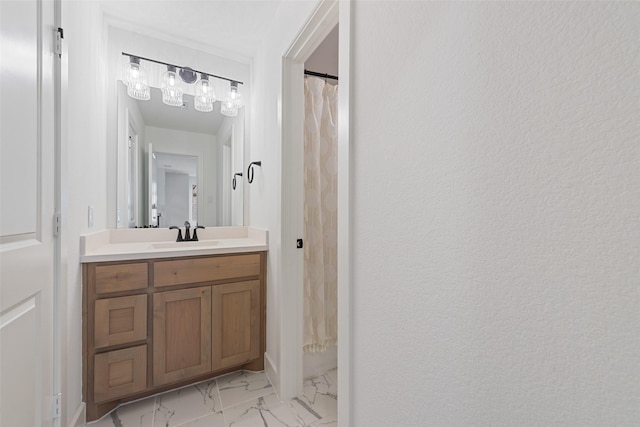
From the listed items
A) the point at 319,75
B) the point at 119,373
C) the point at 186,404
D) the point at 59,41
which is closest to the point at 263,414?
the point at 186,404

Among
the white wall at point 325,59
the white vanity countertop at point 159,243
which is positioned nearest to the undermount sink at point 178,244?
the white vanity countertop at point 159,243

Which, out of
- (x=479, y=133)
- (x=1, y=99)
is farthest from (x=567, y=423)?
(x=1, y=99)

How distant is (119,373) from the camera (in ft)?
4.57

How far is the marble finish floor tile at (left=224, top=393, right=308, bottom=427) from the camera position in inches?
53.9

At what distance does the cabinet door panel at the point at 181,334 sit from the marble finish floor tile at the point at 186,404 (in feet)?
0.42

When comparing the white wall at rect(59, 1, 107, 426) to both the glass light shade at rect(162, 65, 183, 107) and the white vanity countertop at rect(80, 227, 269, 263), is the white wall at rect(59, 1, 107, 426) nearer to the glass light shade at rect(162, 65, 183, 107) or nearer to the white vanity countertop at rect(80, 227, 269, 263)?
the white vanity countertop at rect(80, 227, 269, 263)

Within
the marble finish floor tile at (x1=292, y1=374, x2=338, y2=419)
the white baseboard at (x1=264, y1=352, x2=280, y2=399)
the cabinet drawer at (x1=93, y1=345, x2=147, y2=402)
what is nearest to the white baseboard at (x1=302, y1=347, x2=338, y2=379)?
the marble finish floor tile at (x1=292, y1=374, x2=338, y2=419)

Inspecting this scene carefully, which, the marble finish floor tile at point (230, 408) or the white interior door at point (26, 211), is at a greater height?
the white interior door at point (26, 211)

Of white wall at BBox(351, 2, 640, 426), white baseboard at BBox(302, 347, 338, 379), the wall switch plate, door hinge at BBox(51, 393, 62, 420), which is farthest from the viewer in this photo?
white baseboard at BBox(302, 347, 338, 379)

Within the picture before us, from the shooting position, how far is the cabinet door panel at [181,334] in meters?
1.49

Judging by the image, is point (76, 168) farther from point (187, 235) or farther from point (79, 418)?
point (79, 418)

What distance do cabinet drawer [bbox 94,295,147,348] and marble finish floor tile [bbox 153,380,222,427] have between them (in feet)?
1.37

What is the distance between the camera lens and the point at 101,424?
1.35 meters

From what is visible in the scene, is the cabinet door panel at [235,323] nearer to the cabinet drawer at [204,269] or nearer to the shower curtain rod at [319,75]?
the cabinet drawer at [204,269]
